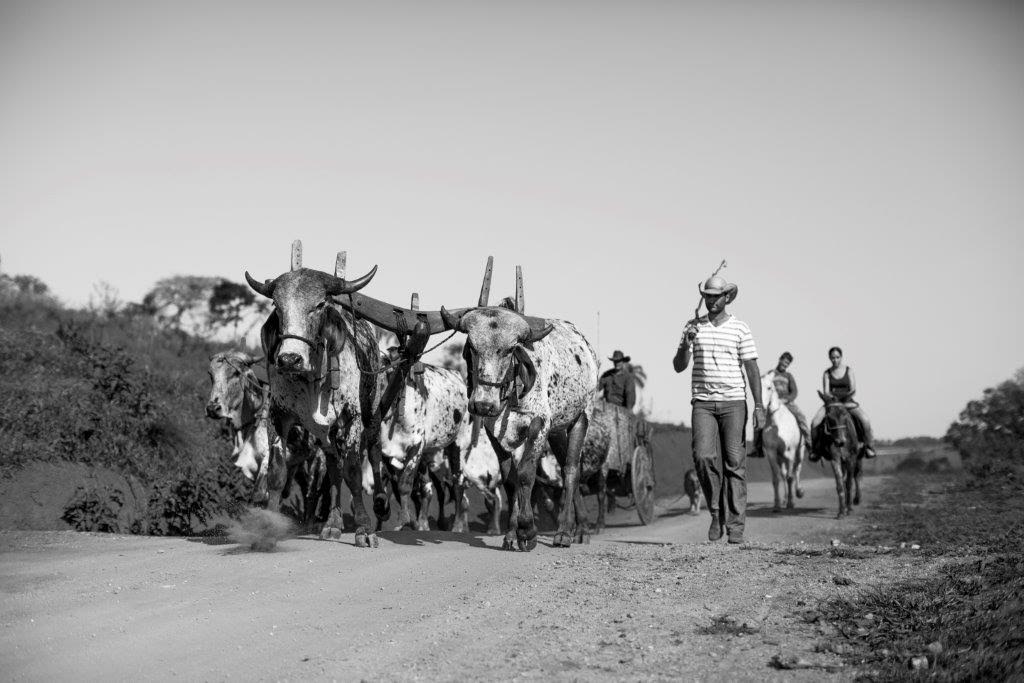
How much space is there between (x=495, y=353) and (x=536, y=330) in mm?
787

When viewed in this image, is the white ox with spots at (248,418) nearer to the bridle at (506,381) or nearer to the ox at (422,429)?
the ox at (422,429)

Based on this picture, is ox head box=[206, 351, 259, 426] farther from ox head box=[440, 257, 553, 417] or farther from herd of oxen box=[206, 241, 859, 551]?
ox head box=[440, 257, 553, 417]

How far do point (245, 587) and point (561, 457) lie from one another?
464 cm

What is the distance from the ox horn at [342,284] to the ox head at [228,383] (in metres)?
4.91

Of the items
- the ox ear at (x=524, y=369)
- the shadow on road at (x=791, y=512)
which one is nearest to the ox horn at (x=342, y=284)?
the ox ear at (x=524, y=369)

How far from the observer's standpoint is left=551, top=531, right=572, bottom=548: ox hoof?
10203mm

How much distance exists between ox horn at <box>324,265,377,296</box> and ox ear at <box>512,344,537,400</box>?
1555 mm

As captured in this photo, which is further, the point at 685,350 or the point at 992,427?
the point at 992,427

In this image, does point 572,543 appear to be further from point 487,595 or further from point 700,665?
point 700,665

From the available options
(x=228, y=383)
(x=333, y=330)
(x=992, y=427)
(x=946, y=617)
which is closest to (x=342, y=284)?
(x=333, y=330)

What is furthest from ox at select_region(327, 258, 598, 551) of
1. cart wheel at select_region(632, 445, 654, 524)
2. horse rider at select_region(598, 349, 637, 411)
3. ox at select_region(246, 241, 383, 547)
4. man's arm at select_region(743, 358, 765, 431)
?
horse rider at select_region(598, 349, 637, 411)

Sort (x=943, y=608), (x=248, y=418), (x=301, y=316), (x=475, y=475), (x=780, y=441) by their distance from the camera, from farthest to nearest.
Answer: (x=780, y=441) → (x=475, y=475) → (x=248, y=418) → (x=301, y=316) → (x=943, y=608)

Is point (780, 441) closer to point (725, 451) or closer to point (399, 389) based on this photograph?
point (725, 451)

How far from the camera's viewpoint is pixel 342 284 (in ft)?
31.0
